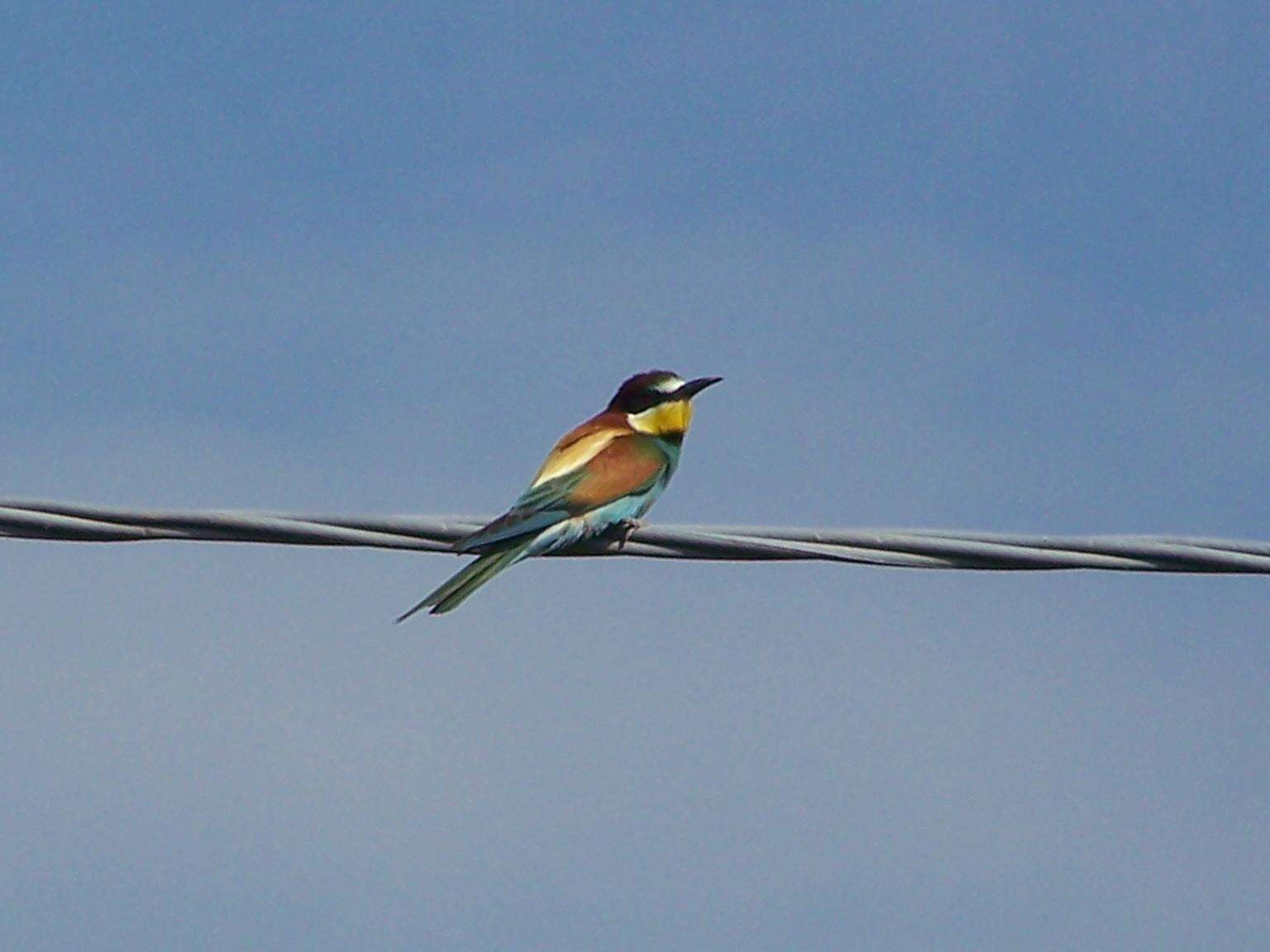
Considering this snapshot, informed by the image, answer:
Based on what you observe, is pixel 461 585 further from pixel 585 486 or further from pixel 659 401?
pixel 659 401

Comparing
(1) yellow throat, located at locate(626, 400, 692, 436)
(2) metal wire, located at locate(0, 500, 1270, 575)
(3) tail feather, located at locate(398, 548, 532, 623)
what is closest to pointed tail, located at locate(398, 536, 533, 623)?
(3) tail feather, located at locate(398, 548, 532, 623)

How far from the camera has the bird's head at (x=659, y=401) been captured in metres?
6.58

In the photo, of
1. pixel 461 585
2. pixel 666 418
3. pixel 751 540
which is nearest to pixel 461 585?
pixel 461 585

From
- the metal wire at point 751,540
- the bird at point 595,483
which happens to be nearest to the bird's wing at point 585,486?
the bird at point 595,483

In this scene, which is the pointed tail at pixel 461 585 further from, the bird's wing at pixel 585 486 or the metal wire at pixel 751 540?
the metal wire at pixel 751 540

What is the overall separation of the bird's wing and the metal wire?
604 millimetres

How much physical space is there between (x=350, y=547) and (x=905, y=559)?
106 centimetres

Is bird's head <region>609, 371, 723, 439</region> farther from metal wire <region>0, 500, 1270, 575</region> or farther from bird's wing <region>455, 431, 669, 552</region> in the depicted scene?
metal wire <region>0, 500, 1270, 575</region>

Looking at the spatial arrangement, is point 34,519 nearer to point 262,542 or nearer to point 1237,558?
point 262,542

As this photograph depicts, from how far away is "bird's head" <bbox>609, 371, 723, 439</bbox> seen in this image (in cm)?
658

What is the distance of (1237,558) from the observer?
3.91 meters

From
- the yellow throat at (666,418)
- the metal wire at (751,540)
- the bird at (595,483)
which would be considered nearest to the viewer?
the metal wire at (751,540)

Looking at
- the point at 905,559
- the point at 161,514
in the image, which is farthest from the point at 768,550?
the point at 161,514

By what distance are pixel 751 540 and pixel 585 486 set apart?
60.3 inches
